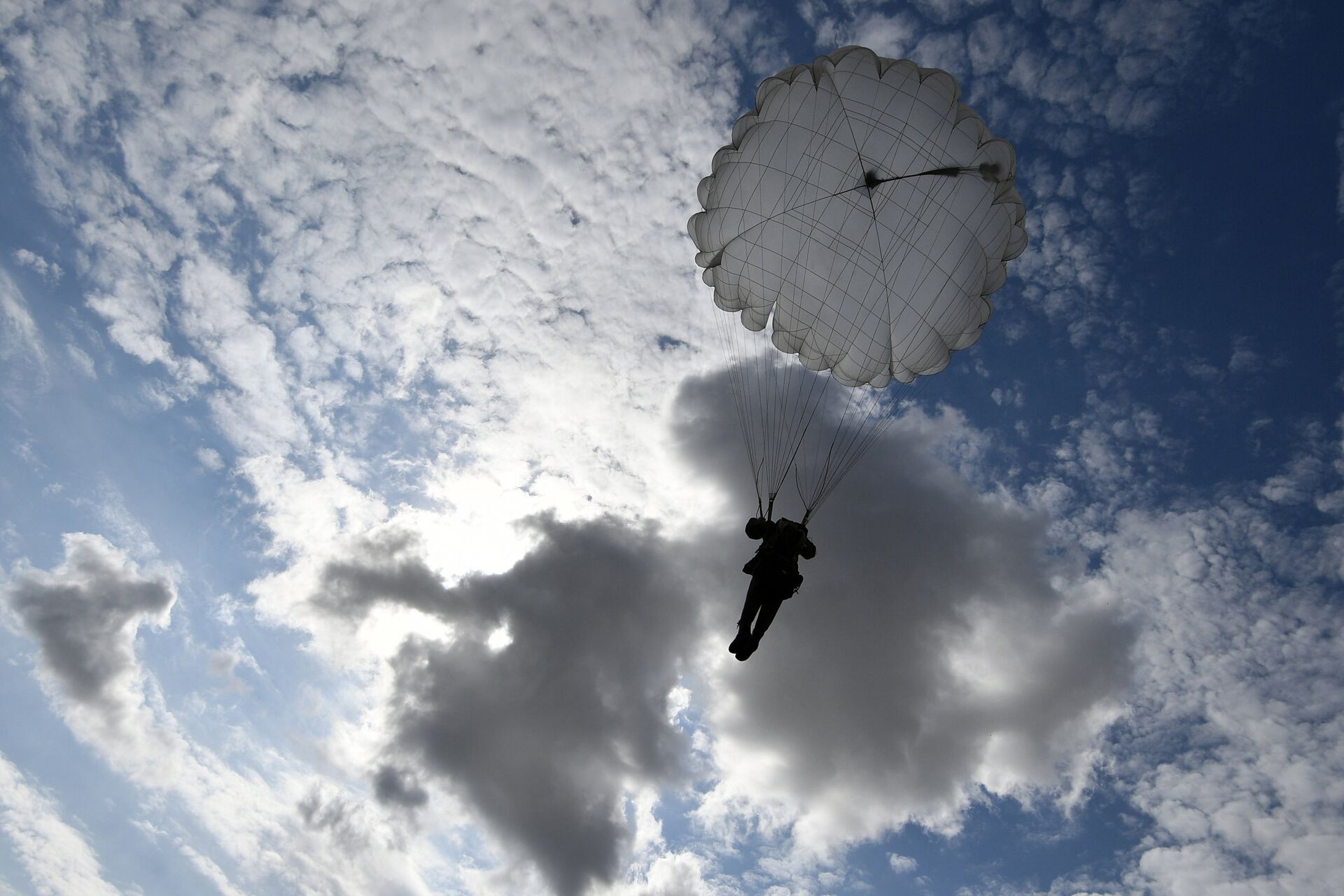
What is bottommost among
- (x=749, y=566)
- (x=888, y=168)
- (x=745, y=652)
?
(x=745, y=652)

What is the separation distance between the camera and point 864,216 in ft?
57.4

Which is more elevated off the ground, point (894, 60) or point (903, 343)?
point (894, 60)

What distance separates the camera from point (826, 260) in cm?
1814

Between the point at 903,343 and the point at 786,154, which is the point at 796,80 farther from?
the point at 903,343

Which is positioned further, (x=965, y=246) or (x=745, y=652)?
(x=965, y=246)

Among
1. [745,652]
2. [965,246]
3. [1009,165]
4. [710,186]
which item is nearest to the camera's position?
[745,652]

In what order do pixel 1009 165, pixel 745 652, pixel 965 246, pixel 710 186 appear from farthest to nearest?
pixel 710 186 < pixel 965 246 < pixel 1009 165 < pixel 745 652

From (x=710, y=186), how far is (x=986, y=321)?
6.62 m

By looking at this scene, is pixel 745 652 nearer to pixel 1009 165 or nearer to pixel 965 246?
pixel 965 246

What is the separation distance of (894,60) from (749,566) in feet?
33.5

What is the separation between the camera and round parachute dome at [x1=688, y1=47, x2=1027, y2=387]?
54.2ft

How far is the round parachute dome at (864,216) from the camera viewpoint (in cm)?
1652

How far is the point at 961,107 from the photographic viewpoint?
16422 mm

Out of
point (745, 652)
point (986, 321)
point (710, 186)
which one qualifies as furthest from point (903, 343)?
point (745, 652)
